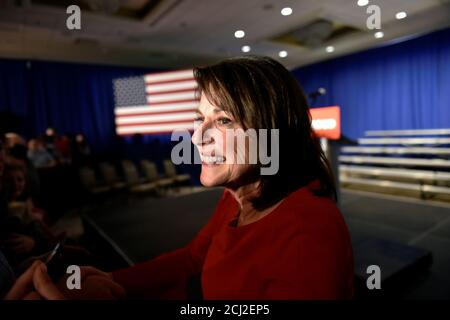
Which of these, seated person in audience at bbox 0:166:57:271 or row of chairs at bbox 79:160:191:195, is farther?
row of chairs at bbox 79:160:191:195

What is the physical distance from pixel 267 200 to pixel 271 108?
0.20 meters

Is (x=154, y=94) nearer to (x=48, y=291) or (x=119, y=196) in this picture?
(x=119, y=196)

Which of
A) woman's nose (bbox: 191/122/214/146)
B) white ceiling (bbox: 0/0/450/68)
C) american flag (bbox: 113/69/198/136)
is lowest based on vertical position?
woman's nose (bbox: 191/122/214/146)

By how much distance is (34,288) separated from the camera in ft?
1.43

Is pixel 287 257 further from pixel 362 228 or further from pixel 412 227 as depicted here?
pixel 412 227

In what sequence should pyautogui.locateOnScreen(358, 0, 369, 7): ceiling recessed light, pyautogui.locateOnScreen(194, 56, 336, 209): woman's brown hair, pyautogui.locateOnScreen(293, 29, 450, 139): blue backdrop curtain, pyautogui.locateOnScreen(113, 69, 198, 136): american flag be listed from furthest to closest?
pyautogui.locateOnScreen(113, 69, 198, 136): american flag < pyautogui.locateOnScreen(293, 29, 450, 139): blue backdrop curtain < pyautogui.locateOnScreen(358, 0, 369, 7): ceiling recessed light < pyautogui.locateOnScreen(194, 56, 336, 209): woman's brown hair

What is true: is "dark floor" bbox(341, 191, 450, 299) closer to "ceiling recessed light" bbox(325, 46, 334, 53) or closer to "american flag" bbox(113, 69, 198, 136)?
"american flag" bbox(113, 69, 198, 136)

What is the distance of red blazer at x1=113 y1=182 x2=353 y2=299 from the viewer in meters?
0.45

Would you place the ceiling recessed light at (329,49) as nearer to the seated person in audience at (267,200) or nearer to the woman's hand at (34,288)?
the seated person in audience at (267,200)

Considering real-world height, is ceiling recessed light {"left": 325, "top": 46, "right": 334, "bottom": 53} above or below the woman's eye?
above

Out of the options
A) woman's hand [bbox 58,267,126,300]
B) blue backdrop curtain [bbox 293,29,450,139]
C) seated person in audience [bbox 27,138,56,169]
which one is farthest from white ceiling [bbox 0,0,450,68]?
woman's hand [bbox 58,267,126,300]

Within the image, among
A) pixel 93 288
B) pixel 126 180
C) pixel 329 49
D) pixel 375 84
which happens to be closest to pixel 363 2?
pixel 93 288

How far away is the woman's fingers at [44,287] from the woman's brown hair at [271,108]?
1.33 ft

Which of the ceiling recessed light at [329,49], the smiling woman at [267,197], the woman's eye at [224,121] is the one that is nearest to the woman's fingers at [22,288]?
the smiling woman at [267,197]
